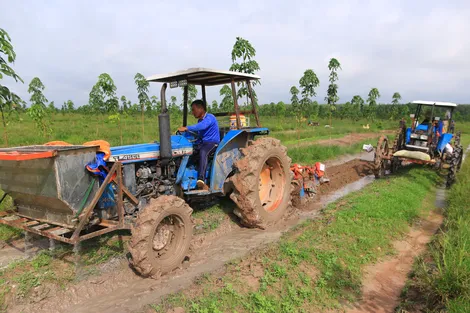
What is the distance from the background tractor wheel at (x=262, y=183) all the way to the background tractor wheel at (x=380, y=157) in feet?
15.3

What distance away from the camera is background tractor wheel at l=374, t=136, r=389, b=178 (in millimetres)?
9224

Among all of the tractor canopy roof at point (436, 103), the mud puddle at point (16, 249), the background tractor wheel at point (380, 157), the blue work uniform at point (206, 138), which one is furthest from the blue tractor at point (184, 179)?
the tractor canopy roof at point (436, 103)

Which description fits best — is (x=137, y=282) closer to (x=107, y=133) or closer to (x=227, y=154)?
(x=227, y=154)

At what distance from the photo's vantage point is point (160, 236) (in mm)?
3865

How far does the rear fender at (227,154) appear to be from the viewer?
493 cm

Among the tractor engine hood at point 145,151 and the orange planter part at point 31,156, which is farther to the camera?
the tractor engine hood at point 145,151

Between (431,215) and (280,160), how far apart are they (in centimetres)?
361

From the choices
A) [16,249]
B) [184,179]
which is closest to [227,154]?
[184,179]

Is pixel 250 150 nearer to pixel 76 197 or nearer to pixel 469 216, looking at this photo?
pixel 76 197

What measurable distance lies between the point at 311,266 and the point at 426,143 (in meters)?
7.63

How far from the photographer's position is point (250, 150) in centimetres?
504

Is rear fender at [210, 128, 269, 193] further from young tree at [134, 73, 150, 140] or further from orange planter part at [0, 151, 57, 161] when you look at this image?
young tree at [134, 73, 150, 140]

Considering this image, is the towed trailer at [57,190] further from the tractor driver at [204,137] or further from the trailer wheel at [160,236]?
the tractor driver at [204,137]

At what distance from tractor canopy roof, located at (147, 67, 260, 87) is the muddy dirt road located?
2.44 metres
